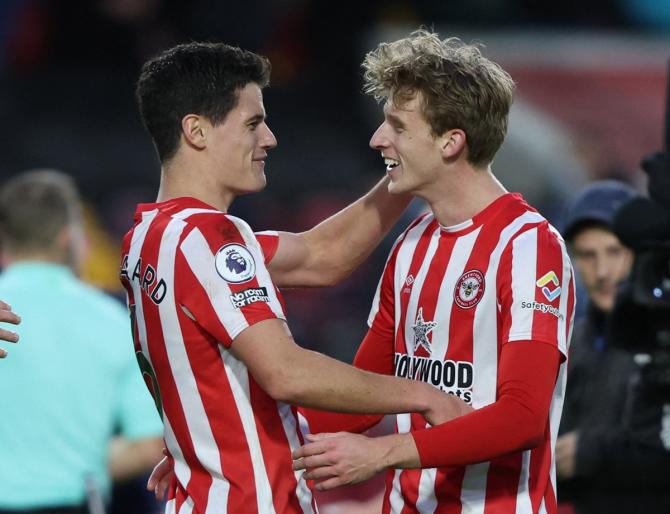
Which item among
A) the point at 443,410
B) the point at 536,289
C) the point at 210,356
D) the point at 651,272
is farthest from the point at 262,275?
the point at 651,272

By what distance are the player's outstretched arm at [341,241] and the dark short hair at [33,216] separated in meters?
1.42

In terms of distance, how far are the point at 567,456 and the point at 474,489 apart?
3.68ft

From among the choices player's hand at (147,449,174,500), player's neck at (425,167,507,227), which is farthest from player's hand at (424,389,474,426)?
player's hand at (147,449,174,500)

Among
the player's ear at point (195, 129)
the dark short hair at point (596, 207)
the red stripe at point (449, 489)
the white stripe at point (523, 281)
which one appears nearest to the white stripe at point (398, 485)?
the red stripe at point (449, 489)

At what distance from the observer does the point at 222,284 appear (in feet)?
10.1

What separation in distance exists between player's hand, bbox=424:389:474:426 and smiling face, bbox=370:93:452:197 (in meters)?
0.58

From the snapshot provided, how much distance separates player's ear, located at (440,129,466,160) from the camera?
10.8ft

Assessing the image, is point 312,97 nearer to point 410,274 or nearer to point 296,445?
point 410,274

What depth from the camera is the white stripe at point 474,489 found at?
322 cm

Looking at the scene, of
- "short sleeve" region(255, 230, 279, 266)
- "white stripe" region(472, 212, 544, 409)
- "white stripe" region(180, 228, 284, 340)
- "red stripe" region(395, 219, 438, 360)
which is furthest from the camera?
"short sleeve" region(255, 230, 279, 266)

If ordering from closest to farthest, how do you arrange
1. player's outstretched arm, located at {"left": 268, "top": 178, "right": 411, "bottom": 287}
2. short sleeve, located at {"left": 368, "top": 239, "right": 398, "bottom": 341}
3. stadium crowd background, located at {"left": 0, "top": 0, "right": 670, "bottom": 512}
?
1. short sleeve, located at {"left": 368, "top": 239, "right": 398, "bottom": 341}
2. player's outstretched arm, located at {"left": 268, "top": 178, "right": 411, "bottom": 287}
3. stadium crowd background, located at {"left": 0, "top": 0, "right": 670, "bottom": 512}

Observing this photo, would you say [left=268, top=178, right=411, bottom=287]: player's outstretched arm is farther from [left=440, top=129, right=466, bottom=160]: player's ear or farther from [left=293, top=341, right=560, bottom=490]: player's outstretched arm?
[left=293, top=341, right=560, bottom=490]: player's outstretched arm

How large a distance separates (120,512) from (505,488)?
278 centimetres

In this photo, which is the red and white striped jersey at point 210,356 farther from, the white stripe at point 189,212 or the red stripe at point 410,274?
the red stripe at point 410,274
